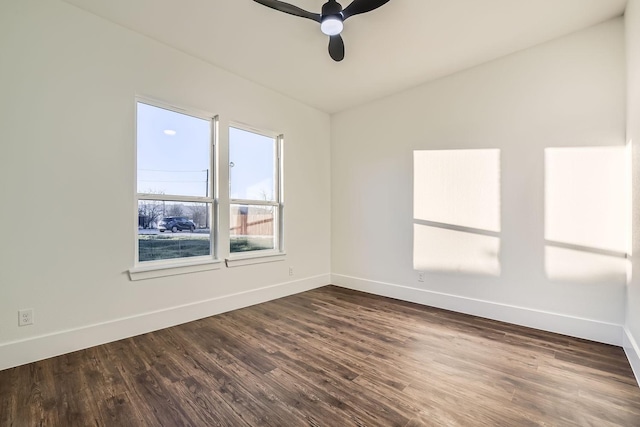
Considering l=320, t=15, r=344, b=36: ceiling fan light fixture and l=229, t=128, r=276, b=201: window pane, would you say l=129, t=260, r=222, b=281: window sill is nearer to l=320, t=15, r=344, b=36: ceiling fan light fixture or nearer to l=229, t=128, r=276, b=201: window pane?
l=229, t=128, r=276, b=201: window pane

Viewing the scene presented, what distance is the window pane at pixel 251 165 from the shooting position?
366cm

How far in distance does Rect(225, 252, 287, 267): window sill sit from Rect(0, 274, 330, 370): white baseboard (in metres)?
0.38

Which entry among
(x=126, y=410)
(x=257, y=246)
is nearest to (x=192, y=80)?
(x=257, y=246)

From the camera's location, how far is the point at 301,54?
314 cm

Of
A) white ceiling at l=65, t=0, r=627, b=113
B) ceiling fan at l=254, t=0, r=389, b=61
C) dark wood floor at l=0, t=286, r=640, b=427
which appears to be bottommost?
dark wood floor at l=0, t=286, r=640, b=427

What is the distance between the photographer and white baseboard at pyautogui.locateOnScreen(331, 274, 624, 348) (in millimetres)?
2602

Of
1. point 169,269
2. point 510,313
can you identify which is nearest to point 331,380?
point 169,269

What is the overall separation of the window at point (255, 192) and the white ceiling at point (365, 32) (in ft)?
2.82

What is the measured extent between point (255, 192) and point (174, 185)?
3.50 feet

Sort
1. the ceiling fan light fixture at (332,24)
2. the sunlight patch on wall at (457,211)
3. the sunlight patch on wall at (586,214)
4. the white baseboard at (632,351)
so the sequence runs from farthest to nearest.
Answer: the sunlight patch on wall at (457,211) < the sunlight patch on wall at (586,214) < the ceiling fan light fixture at (332,24) < the white baseboard at (632,351)

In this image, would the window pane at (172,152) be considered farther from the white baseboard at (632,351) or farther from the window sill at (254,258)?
the white baseboard at (632,351)

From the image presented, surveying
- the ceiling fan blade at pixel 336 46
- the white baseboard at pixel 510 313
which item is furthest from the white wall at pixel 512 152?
the ceiling fan blade at pixel 336 46

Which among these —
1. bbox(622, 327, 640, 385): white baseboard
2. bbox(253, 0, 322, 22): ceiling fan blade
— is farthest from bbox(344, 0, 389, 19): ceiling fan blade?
bbox(622, 327, 640, 385): white baseboard

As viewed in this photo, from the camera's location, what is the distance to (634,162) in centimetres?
222
